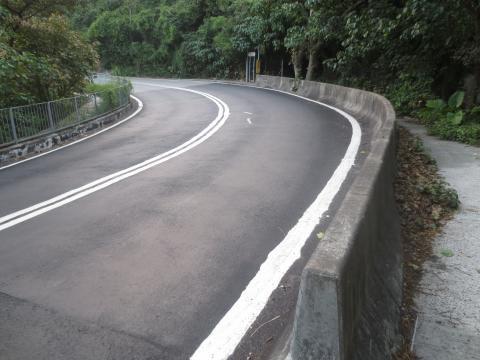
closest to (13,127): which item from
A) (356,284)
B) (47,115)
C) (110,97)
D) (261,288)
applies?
(47,115)

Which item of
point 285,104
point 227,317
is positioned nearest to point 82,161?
point 227,317

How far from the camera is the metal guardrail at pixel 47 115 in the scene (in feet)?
37.1

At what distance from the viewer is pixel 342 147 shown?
32.3 ft

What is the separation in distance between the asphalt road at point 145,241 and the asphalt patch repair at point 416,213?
137 cm

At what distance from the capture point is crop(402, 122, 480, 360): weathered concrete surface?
3332 mm

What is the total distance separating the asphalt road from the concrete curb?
843 millimetres

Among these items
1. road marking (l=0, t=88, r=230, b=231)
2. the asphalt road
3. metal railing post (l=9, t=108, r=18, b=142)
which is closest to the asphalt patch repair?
the asphalt road

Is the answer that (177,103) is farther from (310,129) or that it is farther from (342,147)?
(342,147)

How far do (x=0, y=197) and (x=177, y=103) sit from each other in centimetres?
1479

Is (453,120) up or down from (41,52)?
down

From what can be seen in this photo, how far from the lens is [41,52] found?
15.5m

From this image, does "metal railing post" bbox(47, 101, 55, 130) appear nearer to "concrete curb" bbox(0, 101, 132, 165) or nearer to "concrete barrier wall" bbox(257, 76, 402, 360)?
"concrete curb" bbox(0, 101, 132, 165)

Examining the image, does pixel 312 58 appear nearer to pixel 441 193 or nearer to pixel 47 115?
pixel 47 115

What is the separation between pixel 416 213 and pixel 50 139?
10656 millimetres
